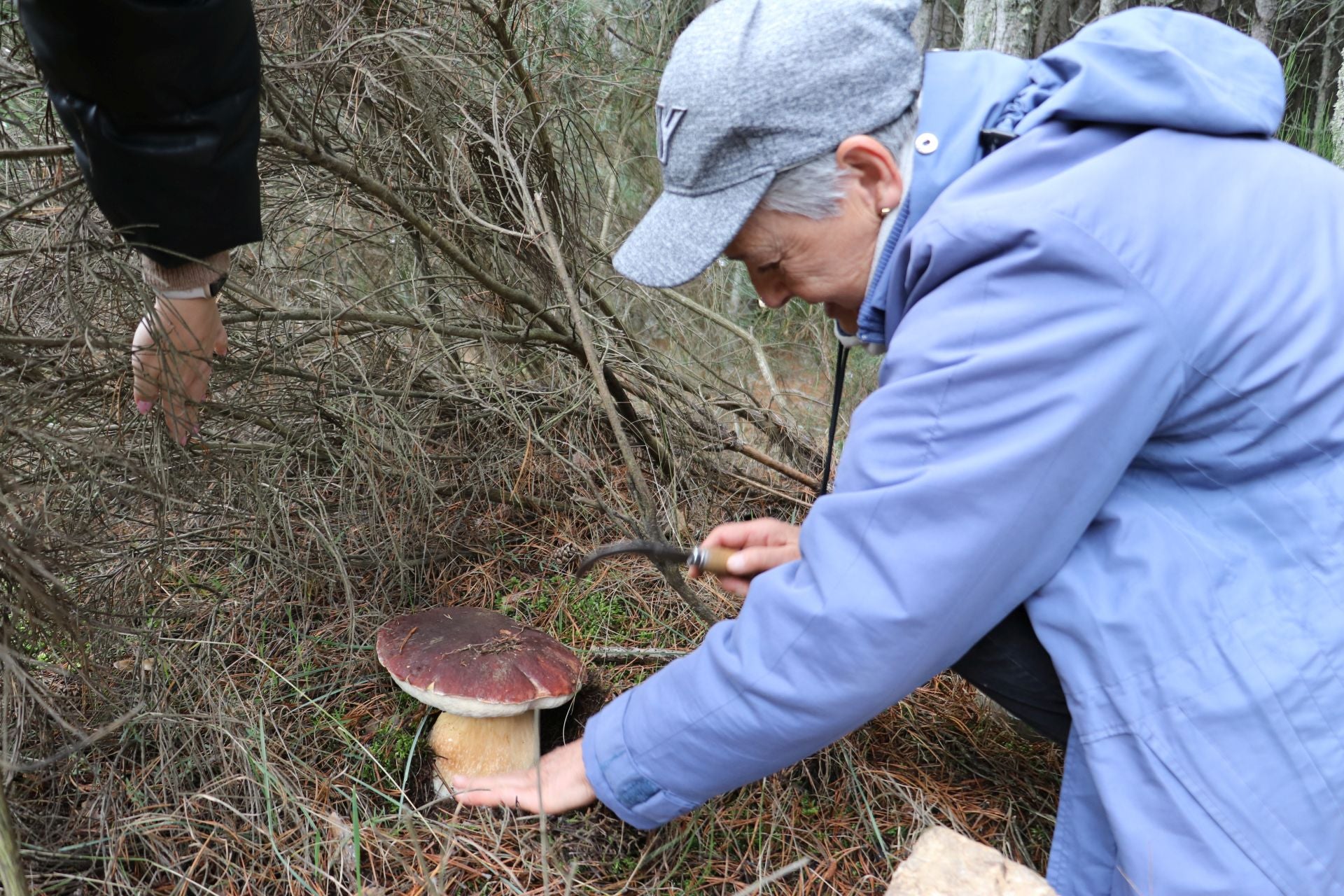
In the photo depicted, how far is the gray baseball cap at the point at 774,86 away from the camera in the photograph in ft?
4.54

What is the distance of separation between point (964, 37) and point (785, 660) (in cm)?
357

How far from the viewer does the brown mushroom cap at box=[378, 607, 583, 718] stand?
1774mm

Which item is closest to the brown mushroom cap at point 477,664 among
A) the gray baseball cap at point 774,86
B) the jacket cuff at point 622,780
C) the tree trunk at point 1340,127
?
the jacket cuff at point 622,780

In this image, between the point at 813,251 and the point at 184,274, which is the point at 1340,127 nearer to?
the point at 813,251

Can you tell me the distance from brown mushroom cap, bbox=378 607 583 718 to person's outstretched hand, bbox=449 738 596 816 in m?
0.13

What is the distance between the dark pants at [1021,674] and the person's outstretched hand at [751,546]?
419 mm

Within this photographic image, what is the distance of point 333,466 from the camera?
2.48m

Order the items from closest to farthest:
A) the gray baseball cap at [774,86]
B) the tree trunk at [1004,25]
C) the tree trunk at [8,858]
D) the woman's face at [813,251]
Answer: the tree trunk at [8,858] < the gray baseball cap at [774,86] < the woman's face at [813,251] < the tree trunk at [1004,25]

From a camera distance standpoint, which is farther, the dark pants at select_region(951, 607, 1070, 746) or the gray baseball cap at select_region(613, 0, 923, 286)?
the dark pants at select_region(951, 607, 1070, 746)

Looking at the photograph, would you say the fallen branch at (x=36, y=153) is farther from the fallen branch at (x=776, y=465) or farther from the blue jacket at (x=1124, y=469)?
the fallen branch at (x=776, y=465)

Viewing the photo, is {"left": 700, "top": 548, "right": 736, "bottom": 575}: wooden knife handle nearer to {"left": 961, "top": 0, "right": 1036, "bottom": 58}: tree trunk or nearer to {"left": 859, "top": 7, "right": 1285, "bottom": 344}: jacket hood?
{"left": 859, "top": 7, "right": 1285, "bottom": 344}: jacket hood

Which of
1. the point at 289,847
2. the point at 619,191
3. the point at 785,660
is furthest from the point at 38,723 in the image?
the point at 619,191

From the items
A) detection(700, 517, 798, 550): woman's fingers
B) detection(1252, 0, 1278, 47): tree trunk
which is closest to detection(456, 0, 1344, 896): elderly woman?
detection(700, 517, 798, 550): woman's fingers

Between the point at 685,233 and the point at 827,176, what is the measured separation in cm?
26
